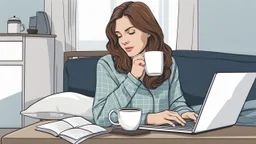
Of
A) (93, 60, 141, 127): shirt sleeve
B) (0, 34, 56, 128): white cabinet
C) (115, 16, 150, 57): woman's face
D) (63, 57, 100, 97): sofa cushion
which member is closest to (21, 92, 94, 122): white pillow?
(63, 57, 100, 97): sofa cushion

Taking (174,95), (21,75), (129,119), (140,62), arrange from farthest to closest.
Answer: (21,75), (174,95), (140,62), (129,119)

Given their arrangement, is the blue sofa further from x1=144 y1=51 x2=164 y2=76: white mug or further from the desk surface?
the desk surface

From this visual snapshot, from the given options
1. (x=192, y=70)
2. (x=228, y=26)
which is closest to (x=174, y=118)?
(x=192, y=70)

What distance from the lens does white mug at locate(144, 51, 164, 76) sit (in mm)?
1275

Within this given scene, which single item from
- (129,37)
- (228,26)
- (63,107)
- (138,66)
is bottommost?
(63,107)

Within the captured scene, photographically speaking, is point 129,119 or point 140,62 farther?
point 140,62

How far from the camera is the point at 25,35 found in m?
3.36

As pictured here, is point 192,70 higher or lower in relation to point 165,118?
higher

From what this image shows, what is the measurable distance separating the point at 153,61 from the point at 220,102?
10.7 inches

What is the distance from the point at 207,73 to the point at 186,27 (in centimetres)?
210

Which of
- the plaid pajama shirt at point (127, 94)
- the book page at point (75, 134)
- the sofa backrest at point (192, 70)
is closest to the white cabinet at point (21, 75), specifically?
the sofa backrest at point (192, 70)

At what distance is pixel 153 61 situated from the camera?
1281mm

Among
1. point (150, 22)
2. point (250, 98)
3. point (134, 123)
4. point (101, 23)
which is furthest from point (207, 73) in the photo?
point (101, 23)

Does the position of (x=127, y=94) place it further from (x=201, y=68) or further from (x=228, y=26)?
(x=228, y=26)
